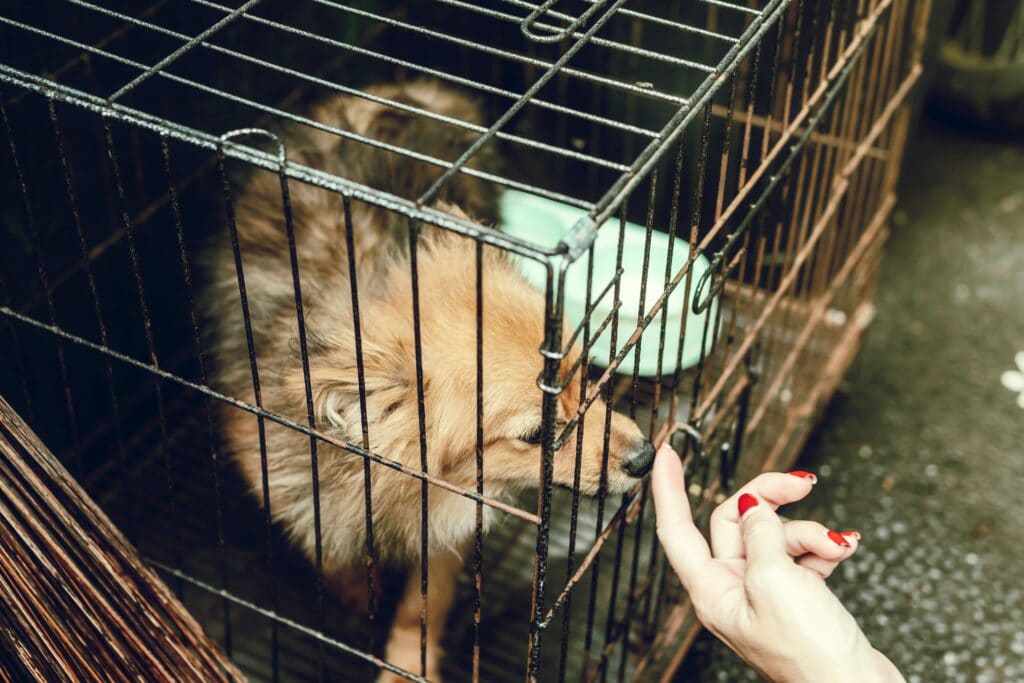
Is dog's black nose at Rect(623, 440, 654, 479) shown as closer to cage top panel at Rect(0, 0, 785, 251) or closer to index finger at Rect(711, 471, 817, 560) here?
index finger at Rect(711, 471, 817, 560)

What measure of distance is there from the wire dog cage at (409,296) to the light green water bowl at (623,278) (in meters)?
0.02

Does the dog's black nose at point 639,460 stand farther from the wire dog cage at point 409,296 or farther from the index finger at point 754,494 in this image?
the index finger at point 754,494

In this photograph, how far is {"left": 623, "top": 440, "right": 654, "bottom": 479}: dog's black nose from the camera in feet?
6.95

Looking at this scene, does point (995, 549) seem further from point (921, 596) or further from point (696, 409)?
point (696, 409)

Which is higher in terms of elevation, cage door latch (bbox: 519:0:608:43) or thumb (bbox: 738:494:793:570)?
cage door latch (bbox: 519:0:608:43)

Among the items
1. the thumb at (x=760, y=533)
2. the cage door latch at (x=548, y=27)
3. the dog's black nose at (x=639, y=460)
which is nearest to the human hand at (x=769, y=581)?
the thumb at (x=760, y=533)

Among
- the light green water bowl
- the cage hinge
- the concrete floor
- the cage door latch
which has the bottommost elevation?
the concrete floor

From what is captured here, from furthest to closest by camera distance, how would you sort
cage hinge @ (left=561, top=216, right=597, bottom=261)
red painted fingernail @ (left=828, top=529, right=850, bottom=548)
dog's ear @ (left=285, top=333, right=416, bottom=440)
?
dog's ear @ (left=285, top=333, right=416, bottom=440) → red painted fingernail @ (left=828, top=529, right=850, bottom=548) → cage hinge @ (left=561, top=216, right=597, bottom=261)

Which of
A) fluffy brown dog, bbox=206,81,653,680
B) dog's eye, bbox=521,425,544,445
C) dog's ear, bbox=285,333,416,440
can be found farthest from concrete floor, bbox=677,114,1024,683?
dog's ear, bbox=285,333,416,440

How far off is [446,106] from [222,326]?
0.81 meters

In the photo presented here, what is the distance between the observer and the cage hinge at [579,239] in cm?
145

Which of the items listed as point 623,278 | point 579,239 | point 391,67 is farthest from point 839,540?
point 391,67

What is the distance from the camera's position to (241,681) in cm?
217

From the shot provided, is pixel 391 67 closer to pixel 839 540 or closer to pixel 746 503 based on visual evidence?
pixel 746 503
